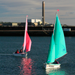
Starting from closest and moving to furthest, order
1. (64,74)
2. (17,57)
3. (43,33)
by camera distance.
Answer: (64,74), (17,57), (43,33)

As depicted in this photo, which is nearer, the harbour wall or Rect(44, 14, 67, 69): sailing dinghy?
Rect(44, 14, 67, 69): sailing dinghy

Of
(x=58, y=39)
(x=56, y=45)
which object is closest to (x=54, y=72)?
(x=56, y=45)

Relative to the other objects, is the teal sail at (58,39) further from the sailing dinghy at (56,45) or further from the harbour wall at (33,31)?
the harbour wall at (33,31)

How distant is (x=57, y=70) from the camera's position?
1344 inches

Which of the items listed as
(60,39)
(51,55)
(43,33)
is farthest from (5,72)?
(43,33)

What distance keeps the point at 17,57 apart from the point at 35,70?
15.3 m

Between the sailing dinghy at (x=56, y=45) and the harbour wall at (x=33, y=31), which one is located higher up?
the sailing dinghy at (x=56, y=45)

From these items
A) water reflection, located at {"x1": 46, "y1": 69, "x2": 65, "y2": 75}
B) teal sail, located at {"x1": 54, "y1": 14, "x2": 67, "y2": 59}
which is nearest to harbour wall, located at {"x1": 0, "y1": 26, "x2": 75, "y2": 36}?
teal sail, located at {"x1": 54, "y1": 14, "x2": 67, "y2": 59}

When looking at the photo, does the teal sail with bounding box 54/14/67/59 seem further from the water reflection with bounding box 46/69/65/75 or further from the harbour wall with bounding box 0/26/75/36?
the harbour wall with bounding box 0/26/75/36

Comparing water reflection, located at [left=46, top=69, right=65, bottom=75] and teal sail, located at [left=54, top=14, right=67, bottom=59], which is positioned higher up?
teal sail, located at [left=54, top=14, right=67, bottom=59]

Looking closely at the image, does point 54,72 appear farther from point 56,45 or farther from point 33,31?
point 33,31

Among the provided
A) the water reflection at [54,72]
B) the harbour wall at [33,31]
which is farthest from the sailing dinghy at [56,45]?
the harbour wall at [33,31]

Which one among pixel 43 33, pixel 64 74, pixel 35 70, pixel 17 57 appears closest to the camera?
pixel 64 74

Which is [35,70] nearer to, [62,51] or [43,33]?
[62,51]
